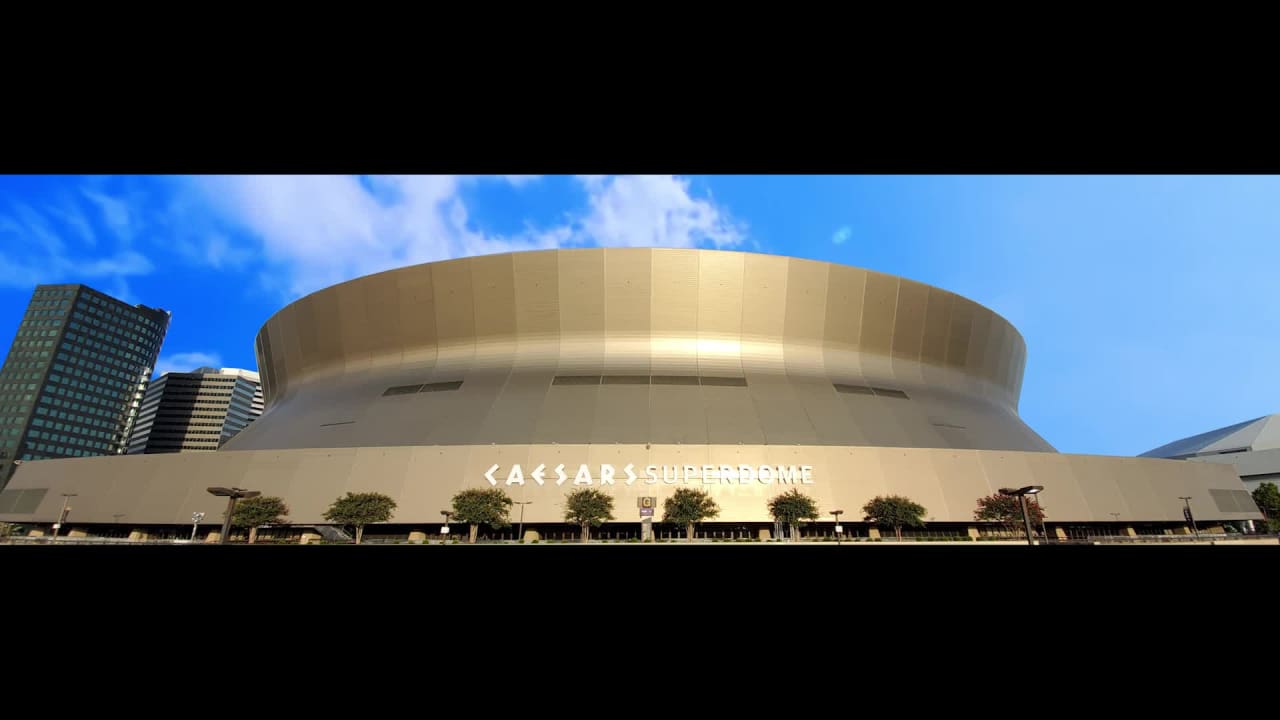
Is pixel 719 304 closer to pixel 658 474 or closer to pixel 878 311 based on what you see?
pixel 878 311

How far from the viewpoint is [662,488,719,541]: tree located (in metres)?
30.3

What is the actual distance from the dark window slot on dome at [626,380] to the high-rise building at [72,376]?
137399 millimetres

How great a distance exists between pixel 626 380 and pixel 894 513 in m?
18.2

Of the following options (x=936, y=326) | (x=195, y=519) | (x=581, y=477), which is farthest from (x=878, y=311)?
(x=195, y=519)

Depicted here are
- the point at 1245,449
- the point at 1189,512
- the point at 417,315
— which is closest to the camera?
the point at 1189,512

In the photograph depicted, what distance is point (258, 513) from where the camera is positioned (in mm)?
30625

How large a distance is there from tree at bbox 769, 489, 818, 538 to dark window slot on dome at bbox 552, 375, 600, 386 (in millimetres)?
13918

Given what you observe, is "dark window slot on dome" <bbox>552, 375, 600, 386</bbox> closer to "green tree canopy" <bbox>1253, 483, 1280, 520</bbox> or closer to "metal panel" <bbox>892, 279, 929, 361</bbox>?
"metal panel" <bbox>892, 279, 929, 361</bbox>

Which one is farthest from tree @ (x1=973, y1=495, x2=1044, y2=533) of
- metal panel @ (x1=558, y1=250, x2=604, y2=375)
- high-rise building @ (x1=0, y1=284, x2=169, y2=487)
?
high-rise building @ (x1=0, y1=284, x2=169, y2=487)
